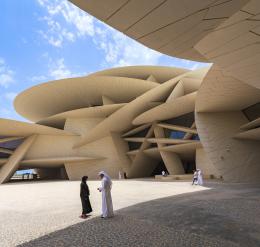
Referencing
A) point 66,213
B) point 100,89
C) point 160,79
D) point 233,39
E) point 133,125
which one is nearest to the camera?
point 233,39

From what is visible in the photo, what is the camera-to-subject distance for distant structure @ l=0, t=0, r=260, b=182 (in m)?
3.70

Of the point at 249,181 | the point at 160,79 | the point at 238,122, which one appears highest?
the point at 160,79

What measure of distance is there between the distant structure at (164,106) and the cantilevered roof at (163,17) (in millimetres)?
14

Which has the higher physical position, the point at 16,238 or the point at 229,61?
the point at 229,61

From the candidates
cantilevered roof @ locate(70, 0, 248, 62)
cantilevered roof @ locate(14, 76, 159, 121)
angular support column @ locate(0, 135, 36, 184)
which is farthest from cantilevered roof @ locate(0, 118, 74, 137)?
cantilevered roof @ locate(70, 0, 248, 62)

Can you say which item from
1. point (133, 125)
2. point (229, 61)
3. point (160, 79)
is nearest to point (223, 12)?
point (229, 61)

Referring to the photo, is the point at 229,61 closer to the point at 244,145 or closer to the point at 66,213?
the point at 66,213

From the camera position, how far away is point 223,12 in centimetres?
366

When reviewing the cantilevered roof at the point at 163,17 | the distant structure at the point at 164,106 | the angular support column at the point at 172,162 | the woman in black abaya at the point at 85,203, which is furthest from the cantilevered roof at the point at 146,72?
the cantilevered roof at the point at 163,17

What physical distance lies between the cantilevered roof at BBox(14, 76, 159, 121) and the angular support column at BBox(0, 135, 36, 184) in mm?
5583

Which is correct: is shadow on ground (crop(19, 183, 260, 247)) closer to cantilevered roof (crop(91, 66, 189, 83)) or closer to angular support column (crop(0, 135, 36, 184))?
angular support column (crop(0, 135, 36, 184))

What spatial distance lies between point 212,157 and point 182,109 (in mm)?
6646

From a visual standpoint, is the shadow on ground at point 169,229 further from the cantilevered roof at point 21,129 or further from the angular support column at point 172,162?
the cantilevered roof at point 21,129

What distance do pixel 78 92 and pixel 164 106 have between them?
1318 centimetres
